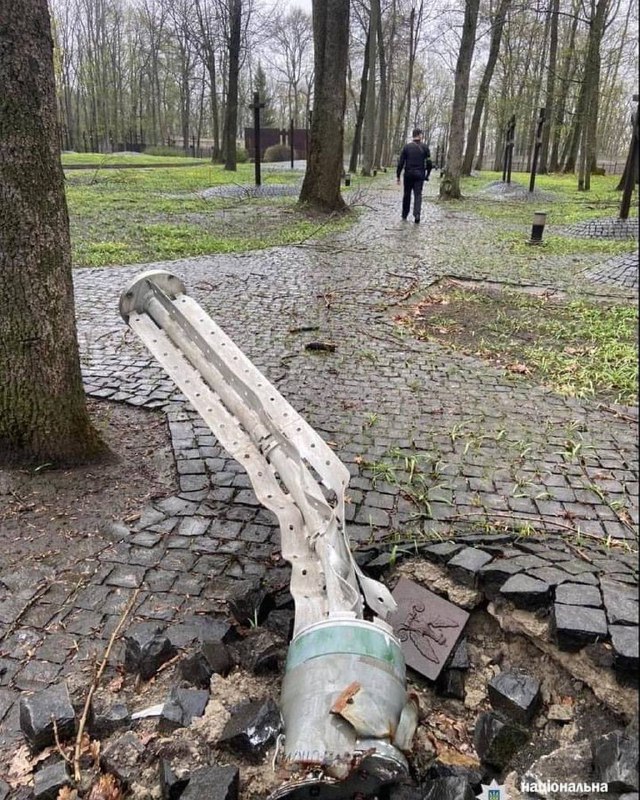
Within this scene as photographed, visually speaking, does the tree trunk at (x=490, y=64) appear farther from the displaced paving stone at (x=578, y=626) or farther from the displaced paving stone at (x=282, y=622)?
the displaced paving stone at (x=282, y=622)

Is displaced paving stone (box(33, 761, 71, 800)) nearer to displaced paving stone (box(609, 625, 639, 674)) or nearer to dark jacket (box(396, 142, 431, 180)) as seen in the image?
displaced paving stone (box(609, 625, 639, 674))

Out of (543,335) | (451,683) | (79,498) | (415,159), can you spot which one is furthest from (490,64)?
(451,683)

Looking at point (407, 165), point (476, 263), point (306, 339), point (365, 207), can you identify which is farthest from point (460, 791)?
point (365, 207)

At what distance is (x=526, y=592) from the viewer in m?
2.60

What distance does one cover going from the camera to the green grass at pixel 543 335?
5.41 m

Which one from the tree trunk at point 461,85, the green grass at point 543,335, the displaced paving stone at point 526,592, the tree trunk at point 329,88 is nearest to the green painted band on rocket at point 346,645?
the displaced paving stone at point 526,592

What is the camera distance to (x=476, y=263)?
10562 mm

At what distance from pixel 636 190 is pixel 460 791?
1.69 meters

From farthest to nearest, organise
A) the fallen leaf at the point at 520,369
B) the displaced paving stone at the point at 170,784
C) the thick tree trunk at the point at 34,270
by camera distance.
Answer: the fallen leaf at the point at 520,369 → the thick tree trunk at the point at 34,270 → the displaced paving stone at the point at 170,784

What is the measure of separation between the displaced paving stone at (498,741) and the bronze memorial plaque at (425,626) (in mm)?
317

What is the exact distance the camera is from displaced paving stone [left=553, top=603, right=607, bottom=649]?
234 cm

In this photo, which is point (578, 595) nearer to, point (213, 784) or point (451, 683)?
point (451, 683)

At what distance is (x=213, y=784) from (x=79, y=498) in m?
2.15

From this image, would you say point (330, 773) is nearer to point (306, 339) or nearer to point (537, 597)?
point (537, 597)
